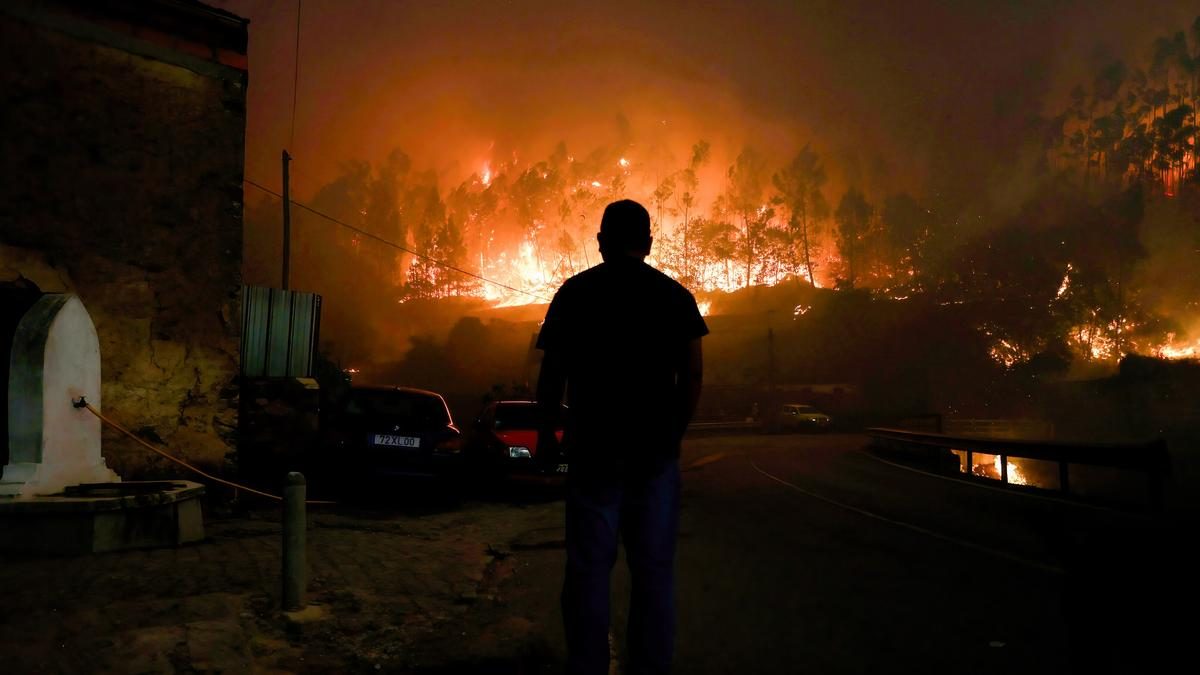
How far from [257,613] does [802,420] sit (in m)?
40.5

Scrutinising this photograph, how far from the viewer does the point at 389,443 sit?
1100cm

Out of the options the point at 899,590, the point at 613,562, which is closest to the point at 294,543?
the point at 613,562

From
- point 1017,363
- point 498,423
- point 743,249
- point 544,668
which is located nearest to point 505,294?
point 743,249

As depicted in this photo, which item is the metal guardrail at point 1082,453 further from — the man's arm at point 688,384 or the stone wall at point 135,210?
the stone wall at point 135,210

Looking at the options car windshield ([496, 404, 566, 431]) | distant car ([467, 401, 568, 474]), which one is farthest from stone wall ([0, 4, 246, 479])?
car windshield ([496, 404, 566, 431])

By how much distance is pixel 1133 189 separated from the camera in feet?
260

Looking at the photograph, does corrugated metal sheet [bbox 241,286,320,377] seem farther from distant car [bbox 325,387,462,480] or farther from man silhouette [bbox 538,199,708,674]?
man silhouette [bbox 538,199,708,674]

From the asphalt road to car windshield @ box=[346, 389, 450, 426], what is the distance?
132 inches

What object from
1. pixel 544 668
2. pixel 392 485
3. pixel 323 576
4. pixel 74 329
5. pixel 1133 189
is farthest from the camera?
pixel 1133 189

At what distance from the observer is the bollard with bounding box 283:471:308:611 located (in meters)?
4.95

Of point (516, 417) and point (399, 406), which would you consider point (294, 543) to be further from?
point (516, 417)

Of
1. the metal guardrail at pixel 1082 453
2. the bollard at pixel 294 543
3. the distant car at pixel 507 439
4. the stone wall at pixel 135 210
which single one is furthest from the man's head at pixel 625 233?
the metal guardrail at pixel 1082 453

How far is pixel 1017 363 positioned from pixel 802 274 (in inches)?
1491

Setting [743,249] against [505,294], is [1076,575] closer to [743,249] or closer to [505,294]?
[743,249]
